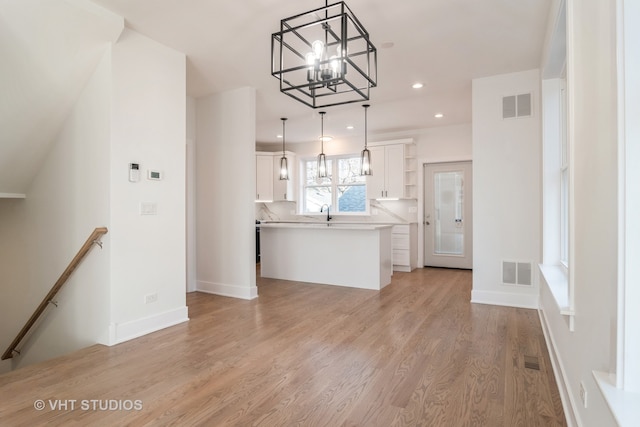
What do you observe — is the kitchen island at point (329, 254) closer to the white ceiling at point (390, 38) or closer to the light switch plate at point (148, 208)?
the white ceiling at point (390, 38)

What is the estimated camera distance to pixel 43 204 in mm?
3688

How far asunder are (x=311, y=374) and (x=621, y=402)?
6.00ft

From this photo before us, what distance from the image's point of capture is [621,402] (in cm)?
105

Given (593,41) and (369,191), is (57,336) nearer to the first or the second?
(593,41)

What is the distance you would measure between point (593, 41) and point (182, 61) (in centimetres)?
354

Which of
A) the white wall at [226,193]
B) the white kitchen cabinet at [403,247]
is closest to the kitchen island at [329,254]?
the white wall at [226,193]

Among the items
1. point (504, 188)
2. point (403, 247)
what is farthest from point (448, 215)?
point (504, 188)

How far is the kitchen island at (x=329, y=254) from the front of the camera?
5195 mm

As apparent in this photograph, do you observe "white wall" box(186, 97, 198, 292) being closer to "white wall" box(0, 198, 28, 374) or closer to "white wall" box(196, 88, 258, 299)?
"white wall" box(196, 88, 258, 299)

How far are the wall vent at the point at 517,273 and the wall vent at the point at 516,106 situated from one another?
1736mm

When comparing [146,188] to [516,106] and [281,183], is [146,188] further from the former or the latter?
[281,183]

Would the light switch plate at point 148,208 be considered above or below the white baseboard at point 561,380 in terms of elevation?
above

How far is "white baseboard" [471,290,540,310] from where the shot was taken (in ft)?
13.5

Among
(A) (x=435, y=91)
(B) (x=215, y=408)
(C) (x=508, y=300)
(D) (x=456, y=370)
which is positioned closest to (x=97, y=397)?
(B) (x=215, y=408)
